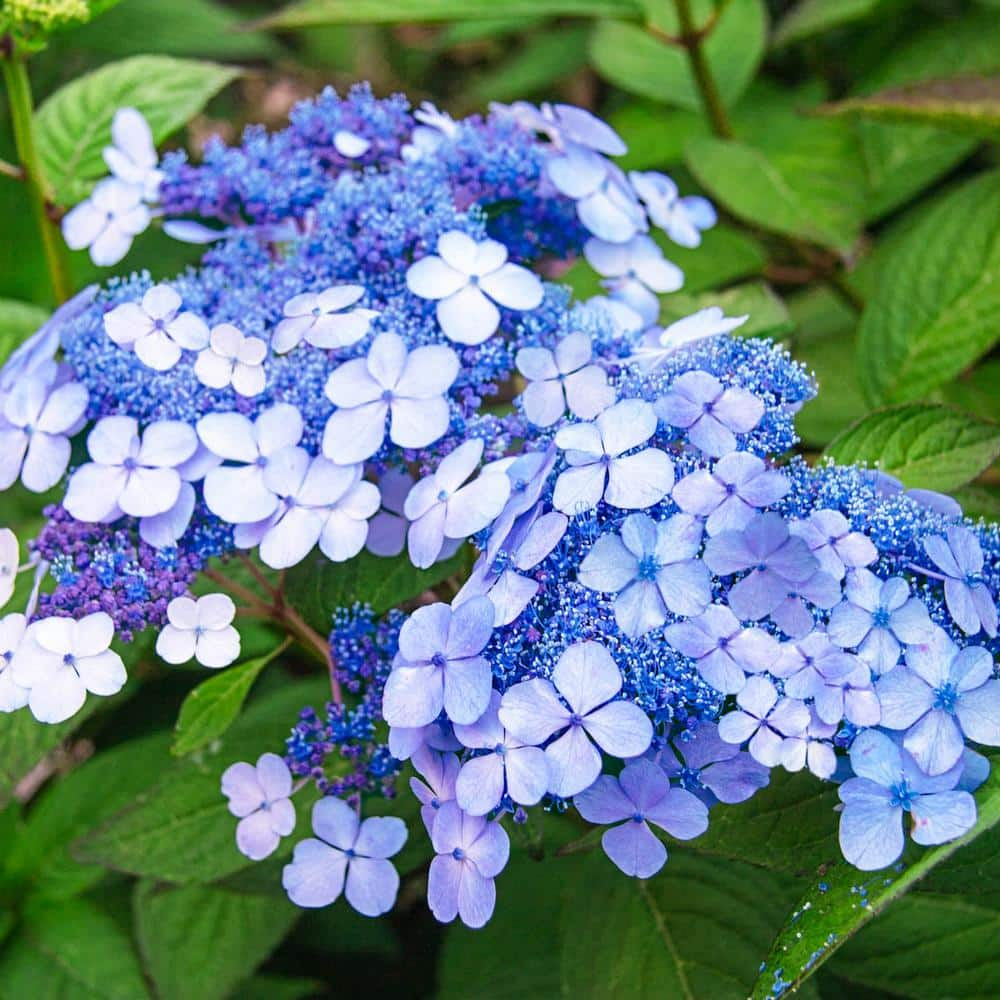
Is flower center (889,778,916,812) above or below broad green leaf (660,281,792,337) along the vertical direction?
above

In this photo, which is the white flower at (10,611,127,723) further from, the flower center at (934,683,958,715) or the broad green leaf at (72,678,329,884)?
the flower center at (934,683,958,715)

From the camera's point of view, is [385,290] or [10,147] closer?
[385,290]

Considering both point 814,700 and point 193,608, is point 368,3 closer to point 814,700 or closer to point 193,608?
point 193,608

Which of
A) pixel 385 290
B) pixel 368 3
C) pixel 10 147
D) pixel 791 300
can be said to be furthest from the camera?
pixel 10 147

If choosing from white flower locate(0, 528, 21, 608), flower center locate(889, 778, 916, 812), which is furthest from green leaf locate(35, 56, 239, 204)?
flower center locate(889, 778, 916, 812)

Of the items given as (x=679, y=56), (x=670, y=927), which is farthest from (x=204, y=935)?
(x=679, y=56)

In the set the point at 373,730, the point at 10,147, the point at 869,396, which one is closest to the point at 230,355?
the point at 373,730

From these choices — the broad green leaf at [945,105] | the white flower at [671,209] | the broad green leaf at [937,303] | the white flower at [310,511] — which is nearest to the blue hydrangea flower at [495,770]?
the white flower at [310,511]

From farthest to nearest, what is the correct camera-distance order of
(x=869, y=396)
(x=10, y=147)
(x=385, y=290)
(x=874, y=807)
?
1. (x=10, y=147)
2. (x=869, y=396)
3. (x=385, y=290)
4. (x=874, y=807)
